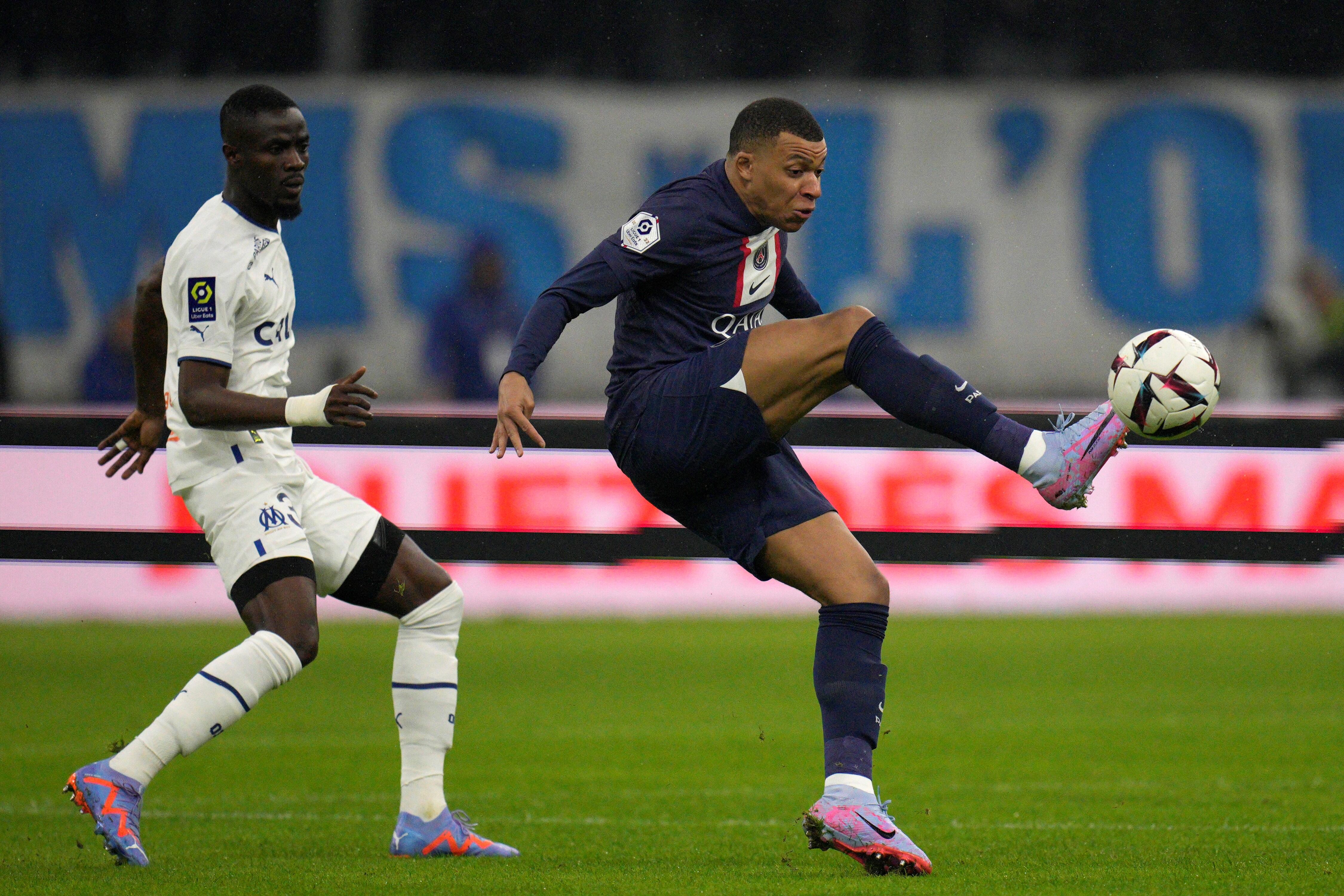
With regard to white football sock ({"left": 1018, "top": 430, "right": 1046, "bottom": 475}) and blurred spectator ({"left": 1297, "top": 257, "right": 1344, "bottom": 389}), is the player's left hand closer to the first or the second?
white football sock ({"left": 1018, "top": 430, "right": 1046, "bottom": 475})

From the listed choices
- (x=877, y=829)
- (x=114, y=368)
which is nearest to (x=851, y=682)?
(x=877, y=829)

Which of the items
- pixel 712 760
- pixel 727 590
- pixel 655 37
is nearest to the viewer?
pixel 712 760

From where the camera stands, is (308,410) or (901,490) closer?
(308,410)

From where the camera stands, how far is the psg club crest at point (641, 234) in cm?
394

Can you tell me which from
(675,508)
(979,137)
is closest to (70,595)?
(675,508)

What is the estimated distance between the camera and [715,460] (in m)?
3.89

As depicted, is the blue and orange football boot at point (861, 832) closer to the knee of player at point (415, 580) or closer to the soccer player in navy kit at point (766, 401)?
the soccer player in navy kit at point (766, 401)

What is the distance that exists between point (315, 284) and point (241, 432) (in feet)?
35.1

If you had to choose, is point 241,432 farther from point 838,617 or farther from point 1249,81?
point 1249,81

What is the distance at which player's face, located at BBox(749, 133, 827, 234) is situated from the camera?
400 cm

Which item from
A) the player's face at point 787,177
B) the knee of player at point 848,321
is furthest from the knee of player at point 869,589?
the player's face at point 787,177

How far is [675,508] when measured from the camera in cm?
418

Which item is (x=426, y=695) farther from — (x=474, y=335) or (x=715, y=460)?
(x=474, y=335)

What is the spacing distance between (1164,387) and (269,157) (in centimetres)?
236
